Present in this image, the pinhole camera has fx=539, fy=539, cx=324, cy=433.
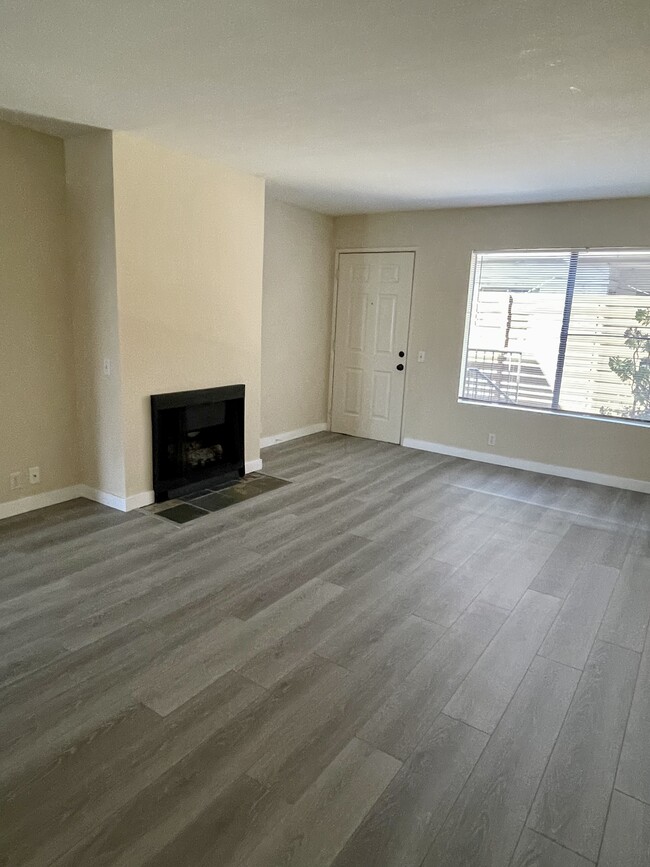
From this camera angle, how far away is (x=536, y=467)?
5.46 meters

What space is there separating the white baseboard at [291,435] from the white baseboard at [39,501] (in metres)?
2.16


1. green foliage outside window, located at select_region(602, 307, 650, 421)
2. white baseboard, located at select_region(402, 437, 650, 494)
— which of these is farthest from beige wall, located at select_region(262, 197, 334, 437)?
green foliage outside window, located at select_region(602, 307, 650, 421)

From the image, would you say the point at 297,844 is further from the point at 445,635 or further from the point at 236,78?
the point at 236,78

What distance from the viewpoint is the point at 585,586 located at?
10.5 ft

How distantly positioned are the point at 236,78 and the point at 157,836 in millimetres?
2963

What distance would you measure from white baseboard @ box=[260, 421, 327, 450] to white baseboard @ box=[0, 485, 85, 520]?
2.16 metres

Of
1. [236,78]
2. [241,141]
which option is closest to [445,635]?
[236,78]

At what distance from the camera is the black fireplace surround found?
417 centimetres

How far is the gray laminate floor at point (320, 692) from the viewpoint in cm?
163

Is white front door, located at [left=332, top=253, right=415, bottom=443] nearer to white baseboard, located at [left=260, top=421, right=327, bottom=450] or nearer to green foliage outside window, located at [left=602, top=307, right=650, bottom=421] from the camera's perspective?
white baseboard, located at [left=260, top=421, right=327, bottom=450]

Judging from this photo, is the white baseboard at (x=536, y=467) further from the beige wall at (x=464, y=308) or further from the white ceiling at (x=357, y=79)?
the white ceiling at (x=357, y=79)

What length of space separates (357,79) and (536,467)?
4111mm

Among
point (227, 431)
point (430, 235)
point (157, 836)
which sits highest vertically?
point (430, 235)

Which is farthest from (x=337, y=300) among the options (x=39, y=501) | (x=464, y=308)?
(x=39, y=501)
